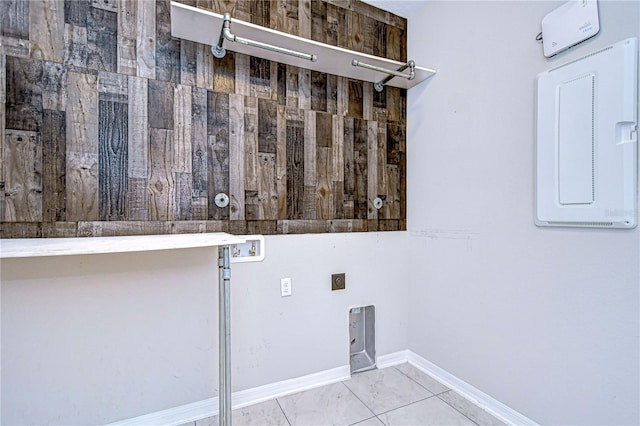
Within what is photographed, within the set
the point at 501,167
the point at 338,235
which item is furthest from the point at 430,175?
the point at 338,235

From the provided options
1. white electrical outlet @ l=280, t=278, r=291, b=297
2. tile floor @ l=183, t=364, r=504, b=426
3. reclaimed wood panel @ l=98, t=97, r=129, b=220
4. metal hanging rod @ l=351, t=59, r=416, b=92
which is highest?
metal hanging rod @ l=351, t=59, r=416, b=92

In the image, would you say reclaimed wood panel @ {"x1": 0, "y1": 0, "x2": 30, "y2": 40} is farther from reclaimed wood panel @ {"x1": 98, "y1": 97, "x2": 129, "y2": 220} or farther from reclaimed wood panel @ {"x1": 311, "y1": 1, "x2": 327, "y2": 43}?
reclaimed wood panel @ {"x1": 311, "y1": 1, "x2": 327, "y2": 43}

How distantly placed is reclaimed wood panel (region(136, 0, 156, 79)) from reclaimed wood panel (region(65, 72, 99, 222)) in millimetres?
233

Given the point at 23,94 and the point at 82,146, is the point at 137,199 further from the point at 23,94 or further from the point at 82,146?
the point at 23,94

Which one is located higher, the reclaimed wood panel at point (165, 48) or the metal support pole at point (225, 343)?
the reclaimed wood panel at point (165, 48)

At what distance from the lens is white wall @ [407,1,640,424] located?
4.36 ft

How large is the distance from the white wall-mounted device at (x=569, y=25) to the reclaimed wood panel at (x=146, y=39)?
2.00 metres

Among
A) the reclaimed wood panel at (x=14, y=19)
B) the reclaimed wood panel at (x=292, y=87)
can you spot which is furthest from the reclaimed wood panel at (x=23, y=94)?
the reclaimed wood panel at (x=292, y=87)

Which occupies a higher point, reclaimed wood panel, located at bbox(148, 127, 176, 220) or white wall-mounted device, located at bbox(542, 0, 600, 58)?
white wall-mounted device, located at bbox(542, 0, 600, 58)

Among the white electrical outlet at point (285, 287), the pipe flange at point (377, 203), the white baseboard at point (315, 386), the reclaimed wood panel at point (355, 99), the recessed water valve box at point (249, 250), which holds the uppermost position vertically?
the reclaimed wood panel at point (355, 99)

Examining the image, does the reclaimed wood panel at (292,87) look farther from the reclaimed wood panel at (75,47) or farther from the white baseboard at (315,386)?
the white baseboard at (315,386)

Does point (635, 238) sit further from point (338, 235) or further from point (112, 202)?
point (112, 202)

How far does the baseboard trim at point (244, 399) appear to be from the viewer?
66.2 inches

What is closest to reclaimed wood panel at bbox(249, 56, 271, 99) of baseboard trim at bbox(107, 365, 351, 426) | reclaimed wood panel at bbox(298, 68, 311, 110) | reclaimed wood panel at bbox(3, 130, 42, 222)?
reclaimed wood panel at bbox(298, 68, 311, 110)
